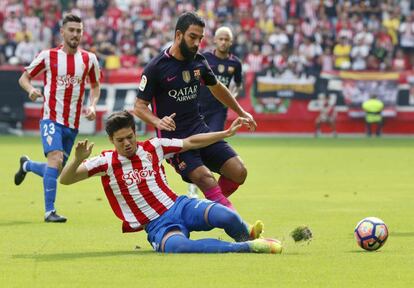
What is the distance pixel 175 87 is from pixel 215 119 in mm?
3519

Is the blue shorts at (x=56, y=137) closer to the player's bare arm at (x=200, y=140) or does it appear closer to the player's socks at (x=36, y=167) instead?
the player's socks at (x=36, y=167)

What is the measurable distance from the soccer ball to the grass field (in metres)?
0.11

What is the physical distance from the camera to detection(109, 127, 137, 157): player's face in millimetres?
9281

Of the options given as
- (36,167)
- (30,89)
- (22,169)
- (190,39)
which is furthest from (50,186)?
(190,39)

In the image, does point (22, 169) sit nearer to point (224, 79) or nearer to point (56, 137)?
point (56, 137)

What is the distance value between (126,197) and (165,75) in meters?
1.40

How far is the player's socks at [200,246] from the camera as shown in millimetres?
9133

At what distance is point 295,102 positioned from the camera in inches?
1225

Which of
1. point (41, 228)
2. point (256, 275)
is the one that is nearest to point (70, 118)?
point (41, 228)

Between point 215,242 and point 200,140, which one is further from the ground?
point 200,140

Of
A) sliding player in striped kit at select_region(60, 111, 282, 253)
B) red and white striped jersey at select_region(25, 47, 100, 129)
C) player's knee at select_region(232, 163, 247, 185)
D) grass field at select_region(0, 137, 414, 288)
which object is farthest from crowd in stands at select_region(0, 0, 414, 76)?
sliding player in striped kit at select_region(60, 111, 282, 253)

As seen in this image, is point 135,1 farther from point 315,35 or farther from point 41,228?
point 41,228

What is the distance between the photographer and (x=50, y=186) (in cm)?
1278

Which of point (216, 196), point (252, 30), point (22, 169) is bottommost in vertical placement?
point (252, 30)
